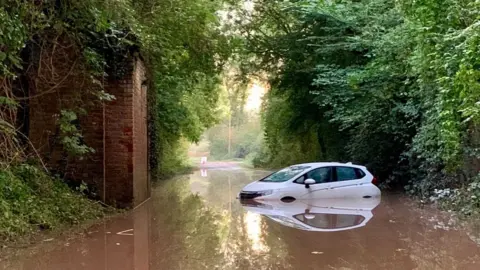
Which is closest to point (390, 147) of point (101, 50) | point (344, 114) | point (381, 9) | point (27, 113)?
point (344, 114)

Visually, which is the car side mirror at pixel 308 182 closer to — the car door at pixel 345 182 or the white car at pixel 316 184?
the white car at pixel 316 184

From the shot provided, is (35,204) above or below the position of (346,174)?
below

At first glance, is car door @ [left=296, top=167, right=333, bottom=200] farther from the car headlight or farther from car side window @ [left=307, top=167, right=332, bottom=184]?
the car headlight

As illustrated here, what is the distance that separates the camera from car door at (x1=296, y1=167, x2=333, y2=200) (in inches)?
642

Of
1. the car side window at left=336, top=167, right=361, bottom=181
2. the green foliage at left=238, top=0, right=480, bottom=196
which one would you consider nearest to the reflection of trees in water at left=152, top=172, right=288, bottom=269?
the car side window at left=336, top=167, right=361, bottom=181

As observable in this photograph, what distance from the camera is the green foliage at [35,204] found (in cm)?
916

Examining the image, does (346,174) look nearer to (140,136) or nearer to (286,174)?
(286,174)

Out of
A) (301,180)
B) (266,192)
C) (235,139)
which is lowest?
(266,192)

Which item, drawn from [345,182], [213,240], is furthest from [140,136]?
[345,182]

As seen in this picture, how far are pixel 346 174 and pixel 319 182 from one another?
3.58 feet

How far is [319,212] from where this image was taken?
45.7ft

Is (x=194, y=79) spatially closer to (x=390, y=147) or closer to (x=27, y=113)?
(x=390, y=147)

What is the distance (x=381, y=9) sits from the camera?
733 inches

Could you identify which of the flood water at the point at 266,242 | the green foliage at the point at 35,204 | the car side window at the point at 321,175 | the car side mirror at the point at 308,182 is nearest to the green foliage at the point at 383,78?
the flood water at the point at 266,242
